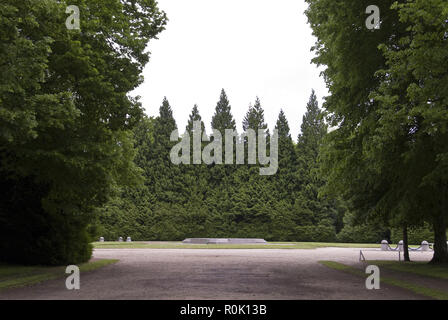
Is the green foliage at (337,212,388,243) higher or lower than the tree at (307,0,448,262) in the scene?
Result: lower

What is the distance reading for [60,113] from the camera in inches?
540

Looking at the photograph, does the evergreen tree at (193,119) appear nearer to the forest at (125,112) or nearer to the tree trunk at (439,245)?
the forest at (125,112)

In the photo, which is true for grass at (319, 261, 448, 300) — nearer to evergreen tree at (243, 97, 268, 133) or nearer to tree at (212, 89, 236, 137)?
evergreen tree at (243, 97, 268, 133)

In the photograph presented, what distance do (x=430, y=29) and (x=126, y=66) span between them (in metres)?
11.0

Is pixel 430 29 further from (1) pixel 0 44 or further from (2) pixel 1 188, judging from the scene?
(2) pixel 1 188

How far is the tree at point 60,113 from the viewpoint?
12.5 meters

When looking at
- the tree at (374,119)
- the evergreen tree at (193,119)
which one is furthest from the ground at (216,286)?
the evergreen tree at (193,119)

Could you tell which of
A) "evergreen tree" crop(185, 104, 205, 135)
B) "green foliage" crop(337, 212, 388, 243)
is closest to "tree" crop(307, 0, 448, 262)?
"green foliage" crop(337, 212, 388, 243)

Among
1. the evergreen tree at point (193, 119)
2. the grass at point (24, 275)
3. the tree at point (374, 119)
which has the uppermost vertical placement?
the evergreen tree at point (193, 119)

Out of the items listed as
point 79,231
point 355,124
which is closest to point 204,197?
point 79,231

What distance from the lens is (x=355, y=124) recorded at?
692 inches

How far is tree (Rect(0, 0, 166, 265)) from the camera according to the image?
12523 mm

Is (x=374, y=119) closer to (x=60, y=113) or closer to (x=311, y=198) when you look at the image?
(x=60, y=113)

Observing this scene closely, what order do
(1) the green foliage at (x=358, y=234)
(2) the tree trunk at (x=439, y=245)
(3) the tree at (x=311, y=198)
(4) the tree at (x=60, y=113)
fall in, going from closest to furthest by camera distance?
(4) the tree at (x=60, y=113)
(2) the tree trunk at (x=439, y=245)
(1) the green foliage at (x=358, y=234)
(3) the tree at (x=311, y=198)
